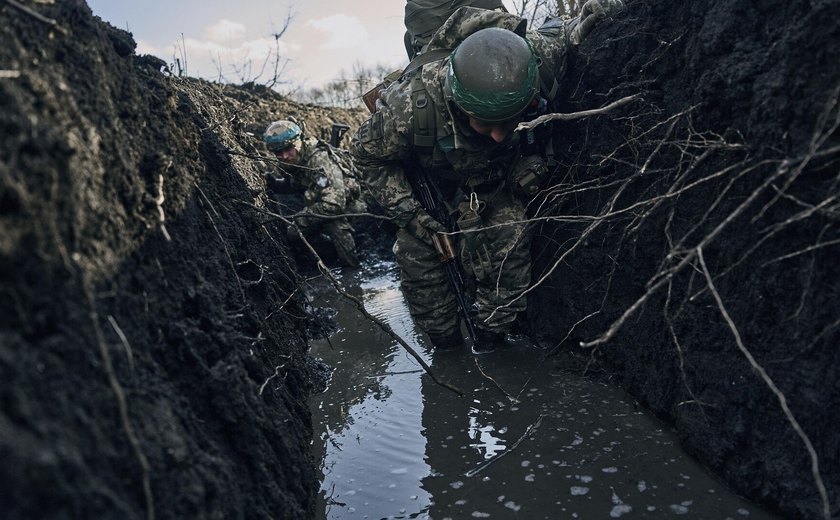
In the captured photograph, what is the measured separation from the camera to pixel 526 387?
329 cm

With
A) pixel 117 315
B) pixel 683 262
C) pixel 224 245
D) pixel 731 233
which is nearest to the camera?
pixel 117 315

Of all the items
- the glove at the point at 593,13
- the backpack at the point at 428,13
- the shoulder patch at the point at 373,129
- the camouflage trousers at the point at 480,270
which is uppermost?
the backpack at the point at 428,13

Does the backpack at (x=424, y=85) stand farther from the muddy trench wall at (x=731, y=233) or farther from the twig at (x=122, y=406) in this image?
the twig at (x=122, y=406)

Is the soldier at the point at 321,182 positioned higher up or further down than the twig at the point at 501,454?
higher up

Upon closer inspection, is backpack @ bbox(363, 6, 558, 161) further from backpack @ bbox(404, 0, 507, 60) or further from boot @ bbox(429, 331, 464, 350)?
boot @ bbox(429, 331, 464, 350)

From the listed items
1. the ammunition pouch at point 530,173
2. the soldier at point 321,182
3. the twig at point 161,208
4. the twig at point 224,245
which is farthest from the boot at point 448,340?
the soldier at point 321,182

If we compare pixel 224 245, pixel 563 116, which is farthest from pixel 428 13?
pixel 224 245

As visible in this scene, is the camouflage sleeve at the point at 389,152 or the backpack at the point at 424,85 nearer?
the backpack at the point at 424,85

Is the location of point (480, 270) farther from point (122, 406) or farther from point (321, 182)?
point (321, 182)

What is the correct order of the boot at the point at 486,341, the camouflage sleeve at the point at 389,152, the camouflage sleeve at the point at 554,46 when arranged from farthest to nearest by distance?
the boot at the point at 486,341 < the camouflage sleeve at the point at 389,152 < the camouflage sleeve at the point at 554,46

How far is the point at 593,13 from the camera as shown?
3.30 m

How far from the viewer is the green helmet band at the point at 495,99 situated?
3064 mm

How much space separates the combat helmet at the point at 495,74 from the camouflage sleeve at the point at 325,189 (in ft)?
11.9

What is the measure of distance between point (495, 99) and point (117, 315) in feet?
7.19
